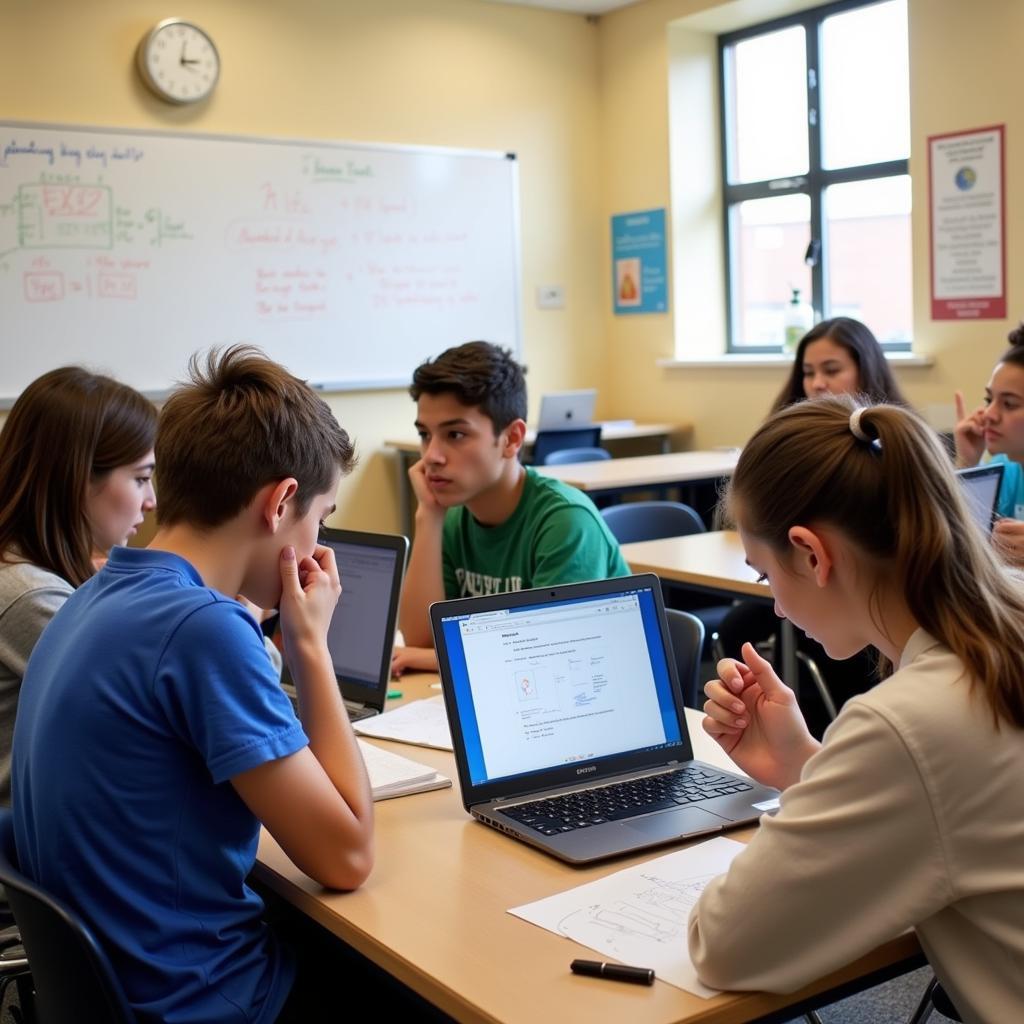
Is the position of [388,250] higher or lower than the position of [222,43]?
lower

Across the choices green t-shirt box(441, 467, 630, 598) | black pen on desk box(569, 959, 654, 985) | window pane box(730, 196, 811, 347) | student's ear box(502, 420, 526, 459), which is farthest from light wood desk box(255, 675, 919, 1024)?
window pane box(730, 196, 811, 347)

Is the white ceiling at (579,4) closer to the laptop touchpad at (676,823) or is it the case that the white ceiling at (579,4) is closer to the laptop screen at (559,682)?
the laptop screen at (559,682)

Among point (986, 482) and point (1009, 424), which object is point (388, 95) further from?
point (986, 482)

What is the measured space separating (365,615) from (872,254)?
4.28 m

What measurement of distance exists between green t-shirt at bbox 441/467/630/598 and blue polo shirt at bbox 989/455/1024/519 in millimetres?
1220

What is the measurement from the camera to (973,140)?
495 centimetres

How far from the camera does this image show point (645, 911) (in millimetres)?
1268

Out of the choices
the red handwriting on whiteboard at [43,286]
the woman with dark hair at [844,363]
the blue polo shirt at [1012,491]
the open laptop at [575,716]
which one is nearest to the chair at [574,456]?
the woman with dark hair at [844,363]

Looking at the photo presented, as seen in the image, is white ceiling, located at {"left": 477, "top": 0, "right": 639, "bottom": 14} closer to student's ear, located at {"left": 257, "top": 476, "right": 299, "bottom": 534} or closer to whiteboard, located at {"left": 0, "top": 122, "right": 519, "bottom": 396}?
whiteboard, located at {"left": 0, "top": 122, "right": 519, "bottom": 396}

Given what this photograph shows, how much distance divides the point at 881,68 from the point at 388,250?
7.77 ft

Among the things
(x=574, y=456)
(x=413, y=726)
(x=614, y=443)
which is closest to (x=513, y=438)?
(x=413, y=726)

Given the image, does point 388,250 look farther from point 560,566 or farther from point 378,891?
point 378,891

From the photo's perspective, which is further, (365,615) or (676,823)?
(365,615)

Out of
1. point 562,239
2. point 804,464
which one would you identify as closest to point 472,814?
point 804,464
